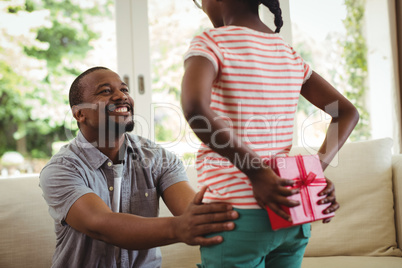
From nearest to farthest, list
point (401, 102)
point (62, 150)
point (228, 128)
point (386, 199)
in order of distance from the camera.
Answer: point (228, 128)
point (62, 150)
point (386, 199)
point (401, 102)

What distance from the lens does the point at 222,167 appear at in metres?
0.77

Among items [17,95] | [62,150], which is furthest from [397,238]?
[17,95]

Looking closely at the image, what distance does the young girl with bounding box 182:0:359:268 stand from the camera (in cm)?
71

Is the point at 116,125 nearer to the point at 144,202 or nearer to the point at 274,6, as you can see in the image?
the point at 144,202

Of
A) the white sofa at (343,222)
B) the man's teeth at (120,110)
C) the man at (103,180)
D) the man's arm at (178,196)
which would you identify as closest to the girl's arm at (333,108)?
the man at (103,180)

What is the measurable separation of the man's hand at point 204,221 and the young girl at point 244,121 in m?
0.01

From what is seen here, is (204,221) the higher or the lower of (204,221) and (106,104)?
the lower

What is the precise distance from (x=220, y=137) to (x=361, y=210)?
1346mm

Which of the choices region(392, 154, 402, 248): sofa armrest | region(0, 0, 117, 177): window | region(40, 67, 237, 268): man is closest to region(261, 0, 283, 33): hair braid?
region(40, 67, 237, 268): man

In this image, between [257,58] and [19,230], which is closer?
[257,58]

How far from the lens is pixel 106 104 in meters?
1.50

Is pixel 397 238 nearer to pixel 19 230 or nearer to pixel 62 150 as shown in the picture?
pixel 62 150

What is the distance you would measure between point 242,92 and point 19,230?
1262 mm

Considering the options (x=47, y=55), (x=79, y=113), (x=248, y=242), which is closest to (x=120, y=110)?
(x=79, y=113)
